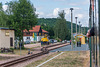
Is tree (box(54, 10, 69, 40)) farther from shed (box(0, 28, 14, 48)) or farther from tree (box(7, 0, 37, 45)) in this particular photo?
shed (box(0, 28, 14, 48))

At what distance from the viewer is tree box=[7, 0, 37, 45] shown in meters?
27.0

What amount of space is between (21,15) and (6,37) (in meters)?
4.38

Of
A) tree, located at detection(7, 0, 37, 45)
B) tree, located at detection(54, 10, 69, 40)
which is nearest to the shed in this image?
tree, located at detection(7, 0, 37, 45)

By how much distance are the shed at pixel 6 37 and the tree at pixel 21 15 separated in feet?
3.50

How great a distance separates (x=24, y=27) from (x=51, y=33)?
45657 millimetres

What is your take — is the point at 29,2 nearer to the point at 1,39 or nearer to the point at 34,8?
the point at 34,8

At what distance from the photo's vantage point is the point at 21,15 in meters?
27.6

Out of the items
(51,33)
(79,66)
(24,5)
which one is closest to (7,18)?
(24,5)

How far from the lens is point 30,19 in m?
27.4

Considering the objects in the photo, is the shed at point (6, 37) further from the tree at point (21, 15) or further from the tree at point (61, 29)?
the tree at point (61, 29)

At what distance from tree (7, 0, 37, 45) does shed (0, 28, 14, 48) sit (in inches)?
42.0

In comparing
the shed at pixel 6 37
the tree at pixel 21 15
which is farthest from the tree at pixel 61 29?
the shed at pixel 6 37

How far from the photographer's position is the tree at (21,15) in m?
27.0

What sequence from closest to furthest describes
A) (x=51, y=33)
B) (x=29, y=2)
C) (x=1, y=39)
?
(x=1, y=39) < (x=29, y=2) < (x=51, y=33)
